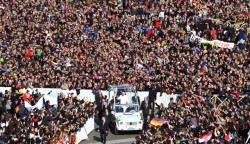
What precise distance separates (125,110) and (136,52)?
29.5 ft

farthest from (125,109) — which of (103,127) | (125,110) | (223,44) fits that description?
(223,44)

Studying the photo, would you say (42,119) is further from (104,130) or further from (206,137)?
(206,137)

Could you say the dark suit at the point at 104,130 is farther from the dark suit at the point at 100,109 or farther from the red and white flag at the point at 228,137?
the red and white flag at the point at 228,137

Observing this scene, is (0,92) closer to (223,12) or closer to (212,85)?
(212,85)

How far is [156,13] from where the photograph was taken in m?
50.3

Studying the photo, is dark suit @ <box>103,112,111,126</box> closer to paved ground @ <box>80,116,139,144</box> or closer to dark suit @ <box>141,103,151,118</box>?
paved ground @ <box>80,116,139,144</box>

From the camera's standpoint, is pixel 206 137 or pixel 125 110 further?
pixel 125 110

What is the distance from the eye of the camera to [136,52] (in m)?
45.6

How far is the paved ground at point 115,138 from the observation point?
1393 inches

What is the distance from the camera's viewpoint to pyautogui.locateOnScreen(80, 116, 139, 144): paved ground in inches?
1393

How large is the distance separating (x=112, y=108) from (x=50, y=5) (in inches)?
664

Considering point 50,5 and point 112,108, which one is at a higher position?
point 50,5

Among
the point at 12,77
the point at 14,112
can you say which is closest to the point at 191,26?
the point at 12,77

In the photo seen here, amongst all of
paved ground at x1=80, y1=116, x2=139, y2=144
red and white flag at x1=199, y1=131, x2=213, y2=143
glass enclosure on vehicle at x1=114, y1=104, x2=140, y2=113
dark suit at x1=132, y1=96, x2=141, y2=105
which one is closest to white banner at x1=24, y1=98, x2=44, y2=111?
paved ground at x1=80, y1=116, x2=139, y2=144
